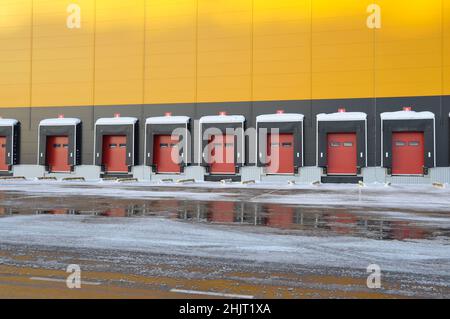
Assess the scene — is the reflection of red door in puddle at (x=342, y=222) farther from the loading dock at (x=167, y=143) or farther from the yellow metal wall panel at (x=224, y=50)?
the loading dock at (x=167, y=143)

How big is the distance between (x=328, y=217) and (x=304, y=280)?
17.8 feet

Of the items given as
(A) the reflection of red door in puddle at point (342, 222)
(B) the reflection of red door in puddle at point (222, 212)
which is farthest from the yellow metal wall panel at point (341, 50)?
(A) the reflection of red door in puddle at point (342, 222)

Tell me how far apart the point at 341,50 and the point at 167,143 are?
12.0 meters

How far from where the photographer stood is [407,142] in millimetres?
25266

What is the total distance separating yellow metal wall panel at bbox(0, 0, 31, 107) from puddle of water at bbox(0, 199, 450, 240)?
20.5 meters

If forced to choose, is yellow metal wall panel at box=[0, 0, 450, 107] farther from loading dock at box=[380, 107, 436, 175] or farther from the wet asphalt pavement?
the wet asphalt pavement

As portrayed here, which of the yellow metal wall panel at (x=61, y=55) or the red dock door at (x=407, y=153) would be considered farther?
the yellow metal wall panel at (x=61, y=55)

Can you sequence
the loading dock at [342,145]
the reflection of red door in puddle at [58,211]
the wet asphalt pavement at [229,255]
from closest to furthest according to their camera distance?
the wet asphalt pavement at [229,255]
the reflection of red door in puddle at [58,211]
the loading dock at [342,145]

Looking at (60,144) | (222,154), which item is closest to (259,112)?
(222,154)

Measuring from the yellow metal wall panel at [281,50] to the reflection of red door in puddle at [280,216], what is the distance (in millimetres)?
15245

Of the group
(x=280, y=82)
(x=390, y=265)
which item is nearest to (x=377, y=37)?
(x=280, y=82)

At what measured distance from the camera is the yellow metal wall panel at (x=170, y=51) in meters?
28.2
